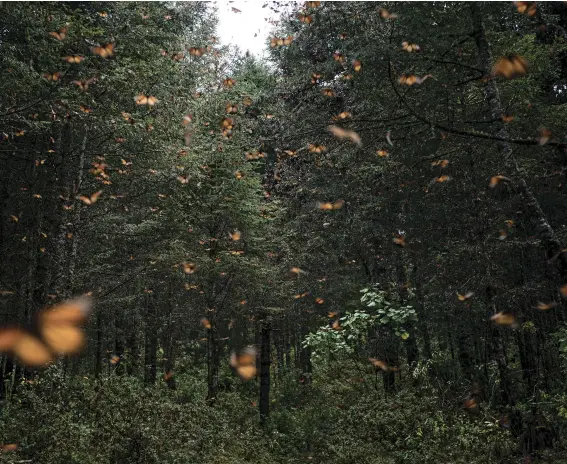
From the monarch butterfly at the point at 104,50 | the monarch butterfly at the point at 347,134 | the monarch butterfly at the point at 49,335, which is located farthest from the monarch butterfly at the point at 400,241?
the monarch butterfly at the point at 49,335

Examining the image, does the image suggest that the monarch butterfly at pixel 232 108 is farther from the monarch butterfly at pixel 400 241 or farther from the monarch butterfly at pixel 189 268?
the monarch butterfly at pixel 400 241

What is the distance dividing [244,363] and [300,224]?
10.1 m

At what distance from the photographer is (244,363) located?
22.5m

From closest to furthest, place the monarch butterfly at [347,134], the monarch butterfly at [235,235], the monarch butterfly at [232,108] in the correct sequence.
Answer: the monarch butterfly at [347,134]
the monarch butterfly at [232,108]
the monarch butterfly at [235,235]

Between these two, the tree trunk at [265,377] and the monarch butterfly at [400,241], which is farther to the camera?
the tree trunk at [265,377]

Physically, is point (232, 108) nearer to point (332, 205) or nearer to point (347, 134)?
point (332, 205)

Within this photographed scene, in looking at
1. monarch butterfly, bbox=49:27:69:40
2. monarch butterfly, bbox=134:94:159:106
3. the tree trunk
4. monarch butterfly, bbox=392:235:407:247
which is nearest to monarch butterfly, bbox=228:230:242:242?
the tree trunk

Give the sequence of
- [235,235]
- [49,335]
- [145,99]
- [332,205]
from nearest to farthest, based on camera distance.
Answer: [145,99] → [332,205] → [49,335] → [235,235]

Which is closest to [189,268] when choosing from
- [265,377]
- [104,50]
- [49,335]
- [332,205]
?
[49,335]

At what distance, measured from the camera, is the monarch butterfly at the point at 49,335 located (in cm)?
976

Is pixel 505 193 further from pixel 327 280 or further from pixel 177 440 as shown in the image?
pixel 177 440

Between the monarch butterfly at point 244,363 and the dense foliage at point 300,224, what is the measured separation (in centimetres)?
318

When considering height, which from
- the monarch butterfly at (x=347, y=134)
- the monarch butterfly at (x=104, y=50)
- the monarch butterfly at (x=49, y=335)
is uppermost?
the monarch butterfly at (x=104, y=50)

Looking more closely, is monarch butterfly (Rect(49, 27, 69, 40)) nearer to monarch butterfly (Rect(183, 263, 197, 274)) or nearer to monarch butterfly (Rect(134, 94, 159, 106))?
A: monarch butterfly (Rect(134, 94, 159, 106))
